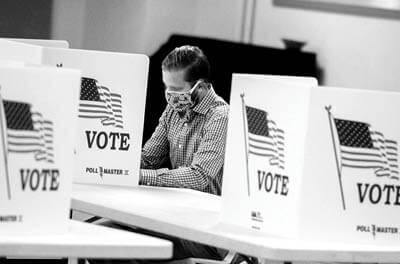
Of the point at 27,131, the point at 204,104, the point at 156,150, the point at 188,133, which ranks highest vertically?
the point at 27,131

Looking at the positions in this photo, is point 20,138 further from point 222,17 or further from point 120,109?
point 222,17

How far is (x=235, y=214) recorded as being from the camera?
3836 mm

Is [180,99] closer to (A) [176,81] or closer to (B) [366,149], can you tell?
(A) [176,81]

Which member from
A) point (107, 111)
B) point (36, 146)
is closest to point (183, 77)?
point (107, 111)

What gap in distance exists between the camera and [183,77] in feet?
16.4

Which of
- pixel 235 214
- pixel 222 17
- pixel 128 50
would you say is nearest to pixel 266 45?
pixel 222 17

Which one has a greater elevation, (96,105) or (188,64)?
(188,64)

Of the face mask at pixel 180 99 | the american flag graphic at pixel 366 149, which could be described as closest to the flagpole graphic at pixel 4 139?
the american flag graphic at pixel 366 149

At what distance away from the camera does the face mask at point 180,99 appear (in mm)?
4973

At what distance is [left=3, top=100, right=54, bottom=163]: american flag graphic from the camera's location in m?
3.22

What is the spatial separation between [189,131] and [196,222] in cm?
130

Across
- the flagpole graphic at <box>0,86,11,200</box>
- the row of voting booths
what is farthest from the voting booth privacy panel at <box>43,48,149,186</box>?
the flagpole graphic at <box>0,86,11,200</box>

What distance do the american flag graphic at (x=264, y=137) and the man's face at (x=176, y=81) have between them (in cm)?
120

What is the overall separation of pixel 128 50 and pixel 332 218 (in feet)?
15.7
